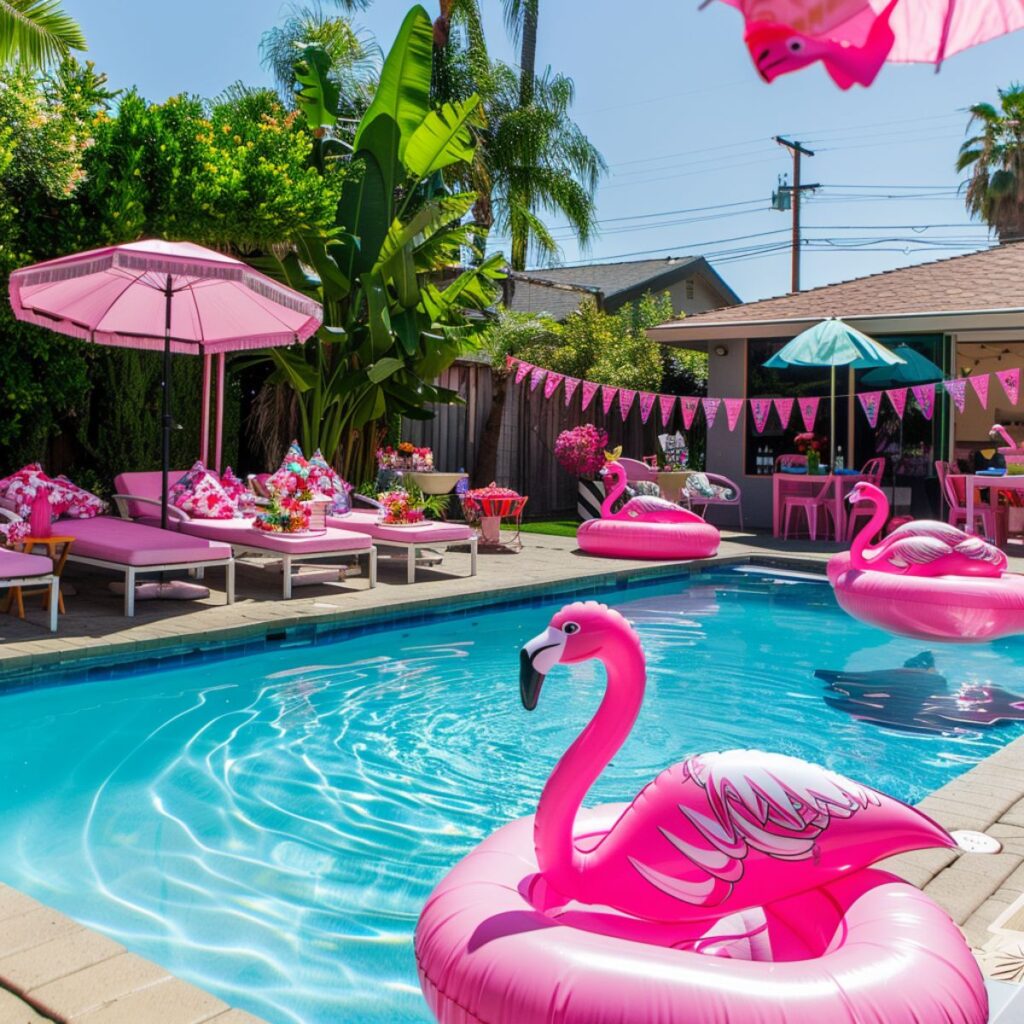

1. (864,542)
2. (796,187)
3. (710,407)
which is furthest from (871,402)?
(796,187)

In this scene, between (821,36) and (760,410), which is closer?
(821,36)

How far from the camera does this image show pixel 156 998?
91.0 inches

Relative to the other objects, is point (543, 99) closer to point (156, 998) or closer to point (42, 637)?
point (42, 637)

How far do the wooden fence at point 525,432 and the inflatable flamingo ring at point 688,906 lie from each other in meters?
11.8

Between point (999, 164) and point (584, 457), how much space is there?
62.8ft

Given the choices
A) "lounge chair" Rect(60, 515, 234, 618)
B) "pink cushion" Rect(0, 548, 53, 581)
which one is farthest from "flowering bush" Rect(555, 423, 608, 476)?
"pink cushion" Rect(0, 548, 53, 581)

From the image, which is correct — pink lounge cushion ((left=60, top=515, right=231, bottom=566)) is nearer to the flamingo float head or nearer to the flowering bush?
the flamingo float head

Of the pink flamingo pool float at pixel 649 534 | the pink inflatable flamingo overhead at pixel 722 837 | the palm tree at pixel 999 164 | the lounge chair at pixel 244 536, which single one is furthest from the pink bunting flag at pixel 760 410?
the palm tree at pixel 999 164

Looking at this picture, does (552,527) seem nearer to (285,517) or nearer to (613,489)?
(613,489)

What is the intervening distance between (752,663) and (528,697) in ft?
16.5

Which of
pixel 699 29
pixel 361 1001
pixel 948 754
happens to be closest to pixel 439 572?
pixel 948 754

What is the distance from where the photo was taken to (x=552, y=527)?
566 inches

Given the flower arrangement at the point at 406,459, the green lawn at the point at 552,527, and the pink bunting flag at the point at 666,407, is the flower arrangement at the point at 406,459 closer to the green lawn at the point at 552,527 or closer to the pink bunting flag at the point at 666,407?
the green lawn at the point at 552,527

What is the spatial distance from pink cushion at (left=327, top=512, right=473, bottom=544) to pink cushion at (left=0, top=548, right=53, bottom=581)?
285cm
